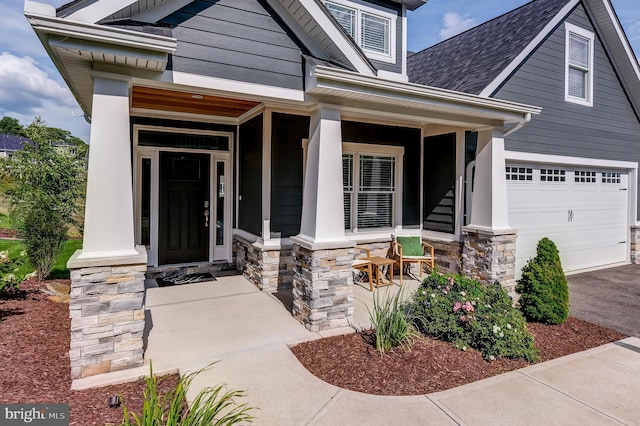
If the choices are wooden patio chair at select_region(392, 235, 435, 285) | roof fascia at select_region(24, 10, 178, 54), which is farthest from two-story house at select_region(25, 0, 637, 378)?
wooden patio chair at select_region(392, 235, 435, 285)

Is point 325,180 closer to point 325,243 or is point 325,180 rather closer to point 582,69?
point 325,243

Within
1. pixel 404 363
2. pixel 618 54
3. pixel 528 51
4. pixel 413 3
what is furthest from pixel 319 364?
pixel 618 54

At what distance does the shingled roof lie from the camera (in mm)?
7534

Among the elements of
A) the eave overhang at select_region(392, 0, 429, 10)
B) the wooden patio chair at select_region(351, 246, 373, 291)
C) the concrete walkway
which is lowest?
the concrete walkway

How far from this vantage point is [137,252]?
11.9 feet

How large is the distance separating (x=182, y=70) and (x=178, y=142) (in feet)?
10.4

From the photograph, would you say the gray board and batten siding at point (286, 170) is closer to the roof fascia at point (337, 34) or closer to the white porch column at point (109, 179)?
the roof fascia at point (337, 34)

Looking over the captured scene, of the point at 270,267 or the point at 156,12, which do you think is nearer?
the point at 156,12

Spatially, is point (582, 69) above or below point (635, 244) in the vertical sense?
above

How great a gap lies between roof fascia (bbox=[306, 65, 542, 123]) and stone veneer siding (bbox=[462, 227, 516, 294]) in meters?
1.98

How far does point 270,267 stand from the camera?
6195mm

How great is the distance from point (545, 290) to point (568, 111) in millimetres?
5197

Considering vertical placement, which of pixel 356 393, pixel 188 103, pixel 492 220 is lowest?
pixel 356 393

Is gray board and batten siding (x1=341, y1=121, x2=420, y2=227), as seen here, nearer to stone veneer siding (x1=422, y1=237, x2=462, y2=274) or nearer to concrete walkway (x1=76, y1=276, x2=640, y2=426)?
stone veneer siding (x1=422, y1=237, x2=462, y2=274)
